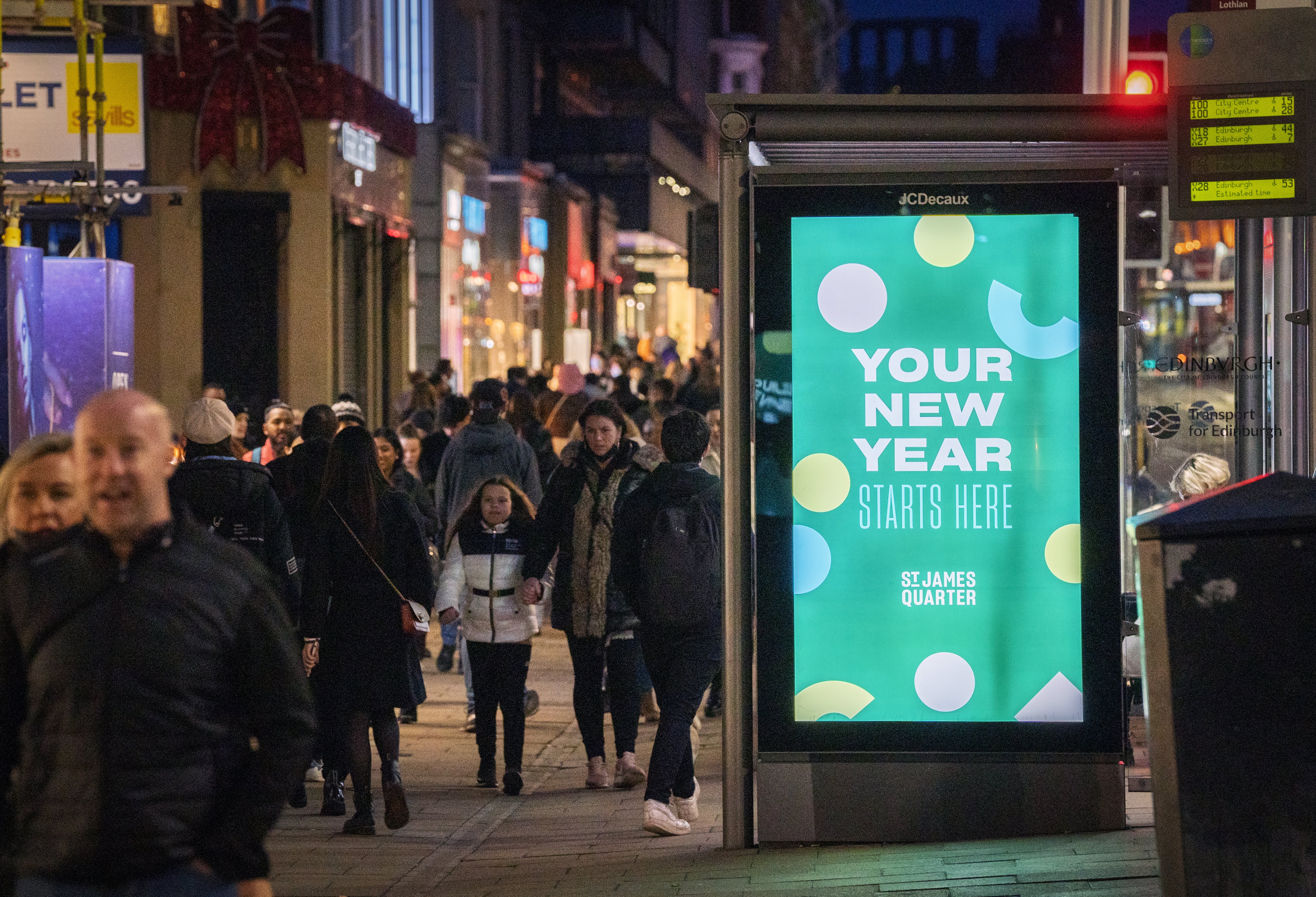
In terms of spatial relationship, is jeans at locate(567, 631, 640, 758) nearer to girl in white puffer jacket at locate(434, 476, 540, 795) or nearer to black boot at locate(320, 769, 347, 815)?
girl in white puffer jacket at locate(434, 476, 540, 795)

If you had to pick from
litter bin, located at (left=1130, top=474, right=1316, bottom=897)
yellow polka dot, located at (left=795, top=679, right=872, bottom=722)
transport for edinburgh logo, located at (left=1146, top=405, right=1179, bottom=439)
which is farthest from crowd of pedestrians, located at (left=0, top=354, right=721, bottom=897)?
litter bin, located at (left=1130, top=474, right=1316, bottom=897)

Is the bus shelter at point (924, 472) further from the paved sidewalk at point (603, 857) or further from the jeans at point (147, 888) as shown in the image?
the jeans at point (147, 888)

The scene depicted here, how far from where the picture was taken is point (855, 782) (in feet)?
24.6

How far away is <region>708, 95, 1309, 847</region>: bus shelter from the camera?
7.38 meters

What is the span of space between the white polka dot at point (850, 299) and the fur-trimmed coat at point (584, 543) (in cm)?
247

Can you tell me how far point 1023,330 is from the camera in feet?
24.3

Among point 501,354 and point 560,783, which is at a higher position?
point 501,354

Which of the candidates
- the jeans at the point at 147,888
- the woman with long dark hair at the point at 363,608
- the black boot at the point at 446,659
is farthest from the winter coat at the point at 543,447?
the jeans at the point at 147,888

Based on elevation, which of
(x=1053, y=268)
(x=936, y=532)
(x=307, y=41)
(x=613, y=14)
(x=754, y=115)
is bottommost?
(x=936, y=532)

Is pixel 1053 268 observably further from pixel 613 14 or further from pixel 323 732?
pixel 613 14

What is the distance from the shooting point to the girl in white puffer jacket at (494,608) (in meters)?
9.62

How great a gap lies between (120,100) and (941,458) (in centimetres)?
1150

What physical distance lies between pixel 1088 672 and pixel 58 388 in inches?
275

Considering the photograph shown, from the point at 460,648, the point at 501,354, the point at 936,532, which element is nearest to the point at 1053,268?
the point at 936,532
